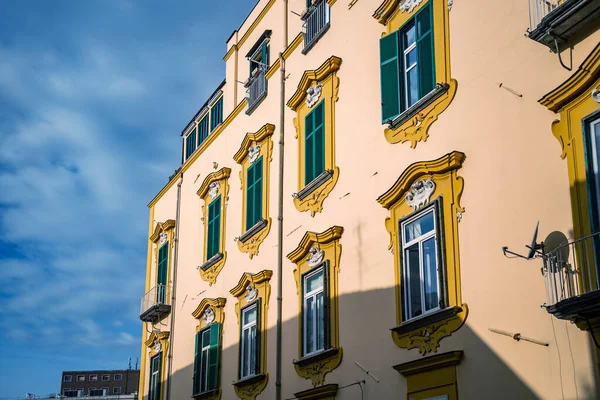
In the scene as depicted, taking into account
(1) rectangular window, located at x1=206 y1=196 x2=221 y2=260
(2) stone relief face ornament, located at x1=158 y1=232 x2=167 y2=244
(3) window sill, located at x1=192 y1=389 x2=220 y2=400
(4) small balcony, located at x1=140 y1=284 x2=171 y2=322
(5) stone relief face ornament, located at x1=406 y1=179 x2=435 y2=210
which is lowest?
(3) window sill, located at x1=192 y1=389 x2=220 y2=400

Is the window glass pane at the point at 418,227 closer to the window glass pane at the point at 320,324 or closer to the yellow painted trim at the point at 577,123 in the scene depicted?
the yellow painted trim at the point at 577,123

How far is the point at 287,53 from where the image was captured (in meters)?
19.9

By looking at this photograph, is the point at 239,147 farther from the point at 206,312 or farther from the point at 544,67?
the point at 544,67

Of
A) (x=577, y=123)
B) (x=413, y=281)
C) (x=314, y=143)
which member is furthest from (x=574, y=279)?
(x=314, y=143)

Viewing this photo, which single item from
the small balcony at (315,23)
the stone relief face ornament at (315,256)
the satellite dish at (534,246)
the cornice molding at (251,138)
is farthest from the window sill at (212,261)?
the satellite dish at (534,246)

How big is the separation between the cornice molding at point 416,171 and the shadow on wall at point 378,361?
4.94 feet

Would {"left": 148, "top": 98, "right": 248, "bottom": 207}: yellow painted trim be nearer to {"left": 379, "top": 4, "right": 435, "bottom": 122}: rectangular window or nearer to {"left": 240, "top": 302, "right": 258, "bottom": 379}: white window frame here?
{"left": 240, "top": 302, "right": 258, "bottom": 379}: white window frame

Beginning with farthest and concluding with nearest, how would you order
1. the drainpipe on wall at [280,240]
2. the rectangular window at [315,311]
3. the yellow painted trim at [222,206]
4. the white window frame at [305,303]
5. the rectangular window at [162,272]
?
the rectangular window at [162,272] < the yellow painted trim at [222,206] < the drainpipe on wall at [280,240] < the white window frame at [305,303] < the rectangular window at [315,311]

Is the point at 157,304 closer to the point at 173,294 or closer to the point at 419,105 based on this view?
the point at 173,294

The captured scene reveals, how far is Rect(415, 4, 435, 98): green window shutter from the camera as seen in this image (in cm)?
1397

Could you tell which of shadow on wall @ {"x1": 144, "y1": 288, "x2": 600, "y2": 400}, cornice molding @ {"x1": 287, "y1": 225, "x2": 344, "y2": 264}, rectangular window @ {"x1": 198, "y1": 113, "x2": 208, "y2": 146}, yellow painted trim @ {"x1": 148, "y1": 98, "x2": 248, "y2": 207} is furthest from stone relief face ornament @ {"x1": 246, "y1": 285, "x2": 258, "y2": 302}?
rectangular window @ {"x1": 198, "y1": 113, "x2": 208, "y2": 146}

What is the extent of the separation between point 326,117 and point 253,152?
385 cm

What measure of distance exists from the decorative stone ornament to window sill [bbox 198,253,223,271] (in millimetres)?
8644

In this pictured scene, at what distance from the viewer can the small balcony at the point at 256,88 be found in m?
20.8
